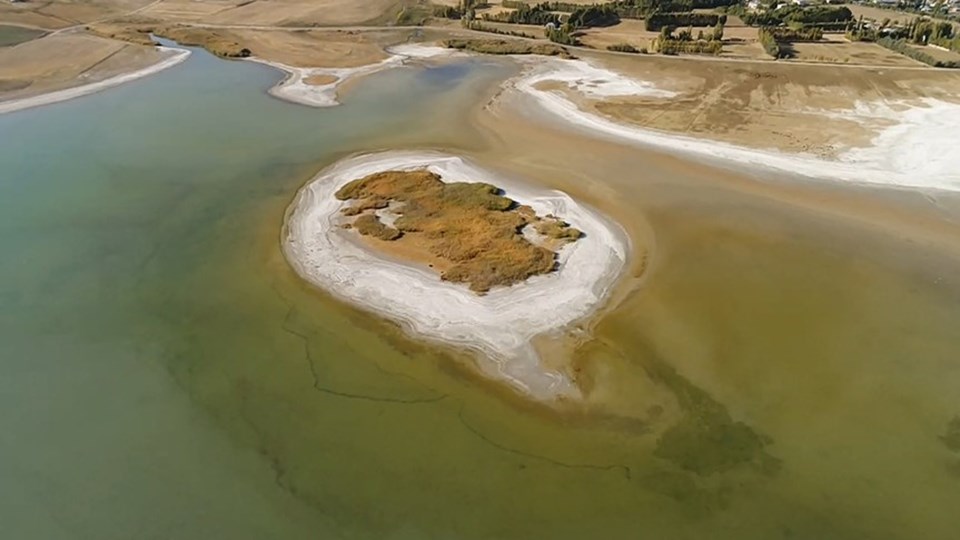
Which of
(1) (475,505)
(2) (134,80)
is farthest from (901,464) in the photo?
(2) (134,80)

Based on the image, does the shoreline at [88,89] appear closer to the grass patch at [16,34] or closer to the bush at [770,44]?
the grass patch at [16,34]

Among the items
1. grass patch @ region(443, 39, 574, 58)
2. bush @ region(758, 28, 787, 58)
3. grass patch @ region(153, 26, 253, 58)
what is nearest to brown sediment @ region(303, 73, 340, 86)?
grass patch @ region(153, 26, 253, 58)

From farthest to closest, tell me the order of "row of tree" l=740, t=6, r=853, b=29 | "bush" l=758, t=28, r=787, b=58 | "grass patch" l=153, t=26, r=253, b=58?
"row of tree" l=740, t=6, r=853, b=29
"grass patch" l=153, t=26, r=253, b=58
"bush" l=758, t=28, r=787, b=58

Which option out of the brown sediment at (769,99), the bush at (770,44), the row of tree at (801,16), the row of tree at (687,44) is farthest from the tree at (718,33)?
the row of tree at (801,16)

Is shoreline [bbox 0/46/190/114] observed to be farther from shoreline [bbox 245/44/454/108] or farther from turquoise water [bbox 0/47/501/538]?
shoreline [bbox 245/44/454/108]

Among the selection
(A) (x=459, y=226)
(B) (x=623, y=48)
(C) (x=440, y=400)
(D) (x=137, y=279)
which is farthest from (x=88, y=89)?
(B) (x=623, y=48)

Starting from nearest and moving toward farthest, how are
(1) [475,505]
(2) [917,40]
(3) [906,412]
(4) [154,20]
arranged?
(1) [475,505]
(3) [906,412]
(2) [917,40]
(4) [154,20]

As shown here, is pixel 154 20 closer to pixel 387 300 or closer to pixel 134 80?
pixel 134 80
